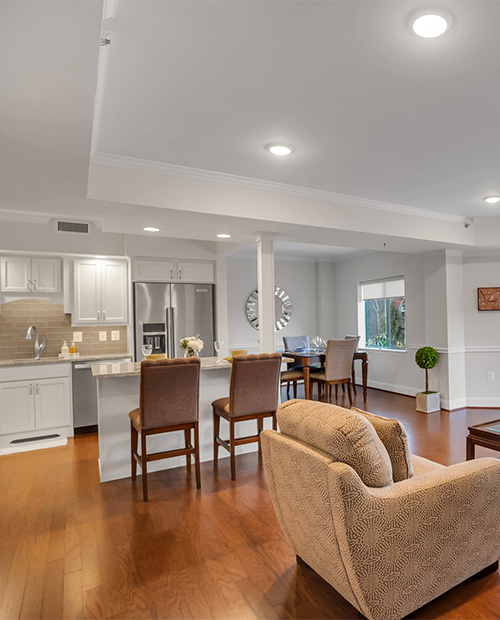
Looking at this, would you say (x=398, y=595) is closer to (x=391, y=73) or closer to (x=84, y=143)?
(x=391, y=73)

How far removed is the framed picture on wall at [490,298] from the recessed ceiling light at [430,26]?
489cm

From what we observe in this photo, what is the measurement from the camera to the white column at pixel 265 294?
4164 millimetres

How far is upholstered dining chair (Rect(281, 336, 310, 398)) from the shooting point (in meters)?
5.87

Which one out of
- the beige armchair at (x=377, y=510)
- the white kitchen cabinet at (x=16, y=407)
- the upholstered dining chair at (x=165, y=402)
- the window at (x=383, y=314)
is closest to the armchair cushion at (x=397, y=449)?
the beige armchair at (x=377, y=510)

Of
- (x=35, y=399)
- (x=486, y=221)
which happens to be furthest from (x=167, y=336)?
(x=486, y=221)

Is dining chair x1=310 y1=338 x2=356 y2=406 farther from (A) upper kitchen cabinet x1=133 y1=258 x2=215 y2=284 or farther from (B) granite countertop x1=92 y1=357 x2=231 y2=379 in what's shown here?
(B) granite countertop x1=92 y1=357 x2=231 y2=379

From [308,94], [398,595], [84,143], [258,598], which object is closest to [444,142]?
[308,94]

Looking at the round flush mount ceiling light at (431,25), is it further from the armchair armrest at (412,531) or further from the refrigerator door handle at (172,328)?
the refrigerator door handle at (172,328)

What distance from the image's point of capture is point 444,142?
293 centimetres

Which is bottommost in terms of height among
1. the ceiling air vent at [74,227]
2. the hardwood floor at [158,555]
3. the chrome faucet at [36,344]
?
the hardwood floor at [158,555]

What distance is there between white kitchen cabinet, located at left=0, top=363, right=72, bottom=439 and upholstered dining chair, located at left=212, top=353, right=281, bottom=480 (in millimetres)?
1962

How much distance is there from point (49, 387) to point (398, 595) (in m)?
3.92

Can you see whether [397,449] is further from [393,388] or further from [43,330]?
[393,388]

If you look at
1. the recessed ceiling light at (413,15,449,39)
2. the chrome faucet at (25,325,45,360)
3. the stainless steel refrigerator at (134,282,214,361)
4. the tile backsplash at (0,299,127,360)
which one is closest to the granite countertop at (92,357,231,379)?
the stainless steel refrigerator at (134,282,214,361)
